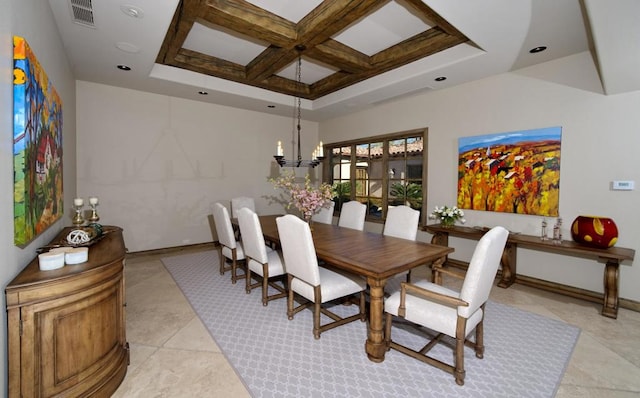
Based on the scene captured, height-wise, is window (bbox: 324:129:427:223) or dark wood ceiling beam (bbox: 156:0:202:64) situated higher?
dark wood ceiling beam (bbox: 156:0:202:64)

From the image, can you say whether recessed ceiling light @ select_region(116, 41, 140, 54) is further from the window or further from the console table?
the console table

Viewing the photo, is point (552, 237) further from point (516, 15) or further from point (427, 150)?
point (516, 15)


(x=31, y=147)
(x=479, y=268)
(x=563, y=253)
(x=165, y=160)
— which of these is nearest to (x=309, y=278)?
(x=479, y=268)

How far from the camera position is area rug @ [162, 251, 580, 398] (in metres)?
1.84

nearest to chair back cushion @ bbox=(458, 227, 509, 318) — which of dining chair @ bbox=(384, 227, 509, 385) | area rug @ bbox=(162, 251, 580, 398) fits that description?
dining chair @ bbox=(384, 227, 509, 385)

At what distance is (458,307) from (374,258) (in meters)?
0.68

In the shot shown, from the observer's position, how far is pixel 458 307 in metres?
1.85

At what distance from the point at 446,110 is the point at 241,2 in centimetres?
322

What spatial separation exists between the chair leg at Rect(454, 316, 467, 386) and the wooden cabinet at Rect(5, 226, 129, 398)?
2.16 meters

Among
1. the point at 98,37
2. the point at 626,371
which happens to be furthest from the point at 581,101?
the point at 98,37

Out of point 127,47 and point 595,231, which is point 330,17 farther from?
point 595,231

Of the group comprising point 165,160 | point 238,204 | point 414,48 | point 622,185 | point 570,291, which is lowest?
point 570,291

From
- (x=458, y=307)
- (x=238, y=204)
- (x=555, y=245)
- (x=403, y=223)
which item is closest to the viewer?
(x=458, y=307)

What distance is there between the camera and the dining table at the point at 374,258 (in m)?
2.08
